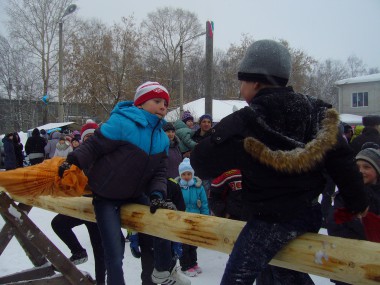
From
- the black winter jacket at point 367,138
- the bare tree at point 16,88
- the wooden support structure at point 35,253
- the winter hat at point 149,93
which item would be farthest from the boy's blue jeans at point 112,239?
the bare tree at point 16,88

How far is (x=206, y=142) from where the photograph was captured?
1801 mm

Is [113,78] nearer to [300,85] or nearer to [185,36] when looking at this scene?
[300,85]

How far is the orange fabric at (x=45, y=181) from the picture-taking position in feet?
8.48

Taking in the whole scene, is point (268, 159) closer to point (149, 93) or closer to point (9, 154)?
point (149, 93)

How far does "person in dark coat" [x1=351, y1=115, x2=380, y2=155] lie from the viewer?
5.88 metres

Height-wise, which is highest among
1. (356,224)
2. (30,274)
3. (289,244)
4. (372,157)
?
(372,157)

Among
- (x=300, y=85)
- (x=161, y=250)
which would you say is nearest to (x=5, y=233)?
(x=161, y=250)

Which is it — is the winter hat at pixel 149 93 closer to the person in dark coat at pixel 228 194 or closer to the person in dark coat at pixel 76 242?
the person in dark coat at pixel 76 242

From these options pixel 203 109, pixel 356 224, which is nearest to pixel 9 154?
pixel 356 224

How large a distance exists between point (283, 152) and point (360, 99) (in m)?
40.0

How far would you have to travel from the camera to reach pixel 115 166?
8.30ft

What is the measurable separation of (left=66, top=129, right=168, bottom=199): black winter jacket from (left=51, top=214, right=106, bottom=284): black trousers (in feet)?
3.24

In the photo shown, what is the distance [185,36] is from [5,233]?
4080 centimetres

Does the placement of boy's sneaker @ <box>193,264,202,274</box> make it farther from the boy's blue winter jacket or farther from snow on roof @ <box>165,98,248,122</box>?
snow on roof @ <box>165,98,248,122</box>
